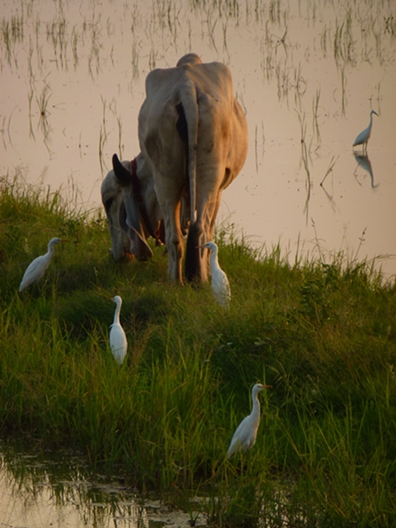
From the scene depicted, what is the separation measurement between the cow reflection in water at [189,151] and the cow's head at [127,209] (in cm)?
1

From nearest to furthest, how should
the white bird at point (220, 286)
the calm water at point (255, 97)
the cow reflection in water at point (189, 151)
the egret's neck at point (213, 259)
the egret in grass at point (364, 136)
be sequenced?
the white bird at point (220, 286) < the egret's neck at point (213, 259) < the cow reflection in water at point (189, 151) < the calm water at point (255, 97) < the egret in grass at point (364, 136)

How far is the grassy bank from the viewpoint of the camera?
4.66 metres

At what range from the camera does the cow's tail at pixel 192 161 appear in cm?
745

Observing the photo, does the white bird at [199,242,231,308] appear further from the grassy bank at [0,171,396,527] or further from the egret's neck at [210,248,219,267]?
the grassy bank at [0,171,396,527]

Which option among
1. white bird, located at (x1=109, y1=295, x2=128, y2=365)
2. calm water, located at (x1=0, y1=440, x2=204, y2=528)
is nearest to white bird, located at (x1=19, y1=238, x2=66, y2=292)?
white bird, located at (x1=109, y1=295, x2=128, y2=365)

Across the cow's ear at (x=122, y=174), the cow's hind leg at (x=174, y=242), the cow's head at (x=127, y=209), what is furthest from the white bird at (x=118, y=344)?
the cow's ear at (x=122, y=174)

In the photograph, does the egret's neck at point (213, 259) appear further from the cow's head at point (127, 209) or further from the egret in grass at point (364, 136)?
the egret in grass at point (364, 136)

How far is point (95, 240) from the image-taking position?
9.15 meters

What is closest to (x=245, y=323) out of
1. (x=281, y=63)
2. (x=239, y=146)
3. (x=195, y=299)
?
(x=195, y=299)

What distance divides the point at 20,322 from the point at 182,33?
13.5 m

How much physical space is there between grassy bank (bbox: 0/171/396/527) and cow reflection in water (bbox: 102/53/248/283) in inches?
15.2

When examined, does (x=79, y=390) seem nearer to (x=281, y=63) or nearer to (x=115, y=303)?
(x=115, y=303)

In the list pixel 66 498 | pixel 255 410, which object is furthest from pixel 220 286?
pixel 66 498

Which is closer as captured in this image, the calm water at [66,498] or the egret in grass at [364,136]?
the calm water at [66,498]
